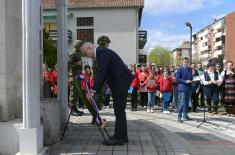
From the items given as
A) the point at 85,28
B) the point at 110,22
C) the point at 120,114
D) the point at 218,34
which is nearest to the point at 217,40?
the point at 218,34

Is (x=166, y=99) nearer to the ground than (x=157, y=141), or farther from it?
farther from it

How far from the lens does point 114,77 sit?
8609mm

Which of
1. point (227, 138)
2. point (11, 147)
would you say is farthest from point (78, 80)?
point (227, 138)

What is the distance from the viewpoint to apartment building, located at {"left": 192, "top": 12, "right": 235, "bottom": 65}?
125 meters

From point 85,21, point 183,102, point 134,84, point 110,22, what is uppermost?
point 85,21

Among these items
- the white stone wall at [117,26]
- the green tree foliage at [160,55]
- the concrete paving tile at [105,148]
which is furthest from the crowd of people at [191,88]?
the green tree foliage at [160,55]

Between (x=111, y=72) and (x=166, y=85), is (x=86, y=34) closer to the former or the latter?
(x=166, y=85)

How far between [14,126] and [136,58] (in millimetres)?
43420

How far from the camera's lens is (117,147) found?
8.45 meters

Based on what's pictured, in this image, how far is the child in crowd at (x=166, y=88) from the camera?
17.5 meters

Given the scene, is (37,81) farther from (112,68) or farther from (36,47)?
(112,68)

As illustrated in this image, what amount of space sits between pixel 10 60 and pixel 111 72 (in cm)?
188

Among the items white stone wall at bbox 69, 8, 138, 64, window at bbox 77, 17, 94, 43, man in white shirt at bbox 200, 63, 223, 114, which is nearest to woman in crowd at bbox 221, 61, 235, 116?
man in white shirt at bbox 200, 63, 223, 114

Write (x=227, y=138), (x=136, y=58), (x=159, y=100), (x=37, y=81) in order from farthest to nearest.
→ 1. (x=136, y=58)
2. (x=159, y=100)
3. (x=227, y=138)
4. (x=37, y=81)
